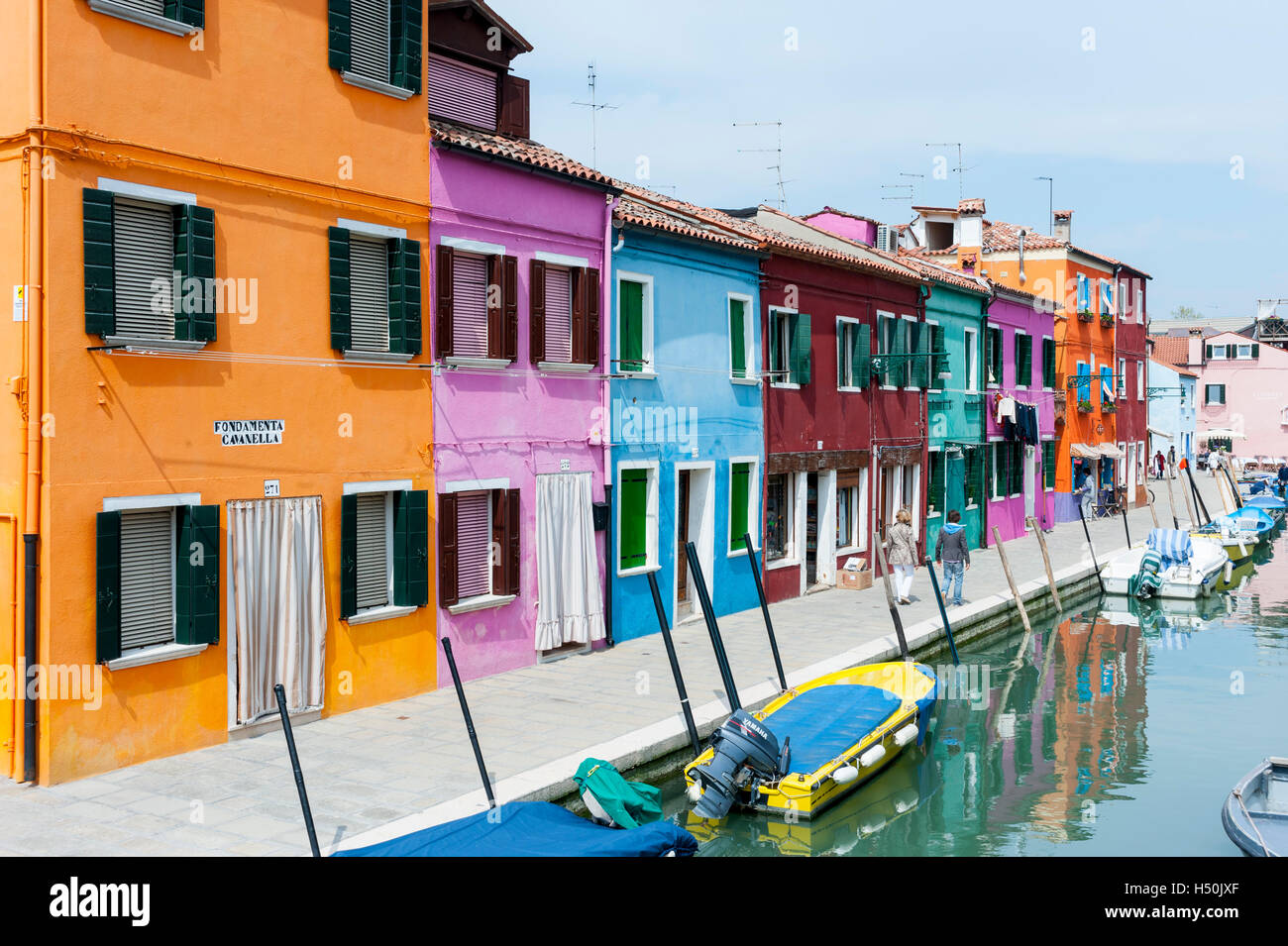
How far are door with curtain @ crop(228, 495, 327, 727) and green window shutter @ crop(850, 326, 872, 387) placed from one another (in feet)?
48.4

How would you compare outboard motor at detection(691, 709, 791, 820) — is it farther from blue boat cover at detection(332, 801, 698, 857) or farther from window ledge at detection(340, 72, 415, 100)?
window ledge at detection(340, 72, 415, 100)

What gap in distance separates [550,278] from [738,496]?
629cm

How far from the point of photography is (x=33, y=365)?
397 inches

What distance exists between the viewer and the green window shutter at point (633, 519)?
1797 cm

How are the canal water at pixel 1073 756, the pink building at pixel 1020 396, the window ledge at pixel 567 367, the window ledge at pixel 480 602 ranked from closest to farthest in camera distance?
the canal water at pixel 1073 756 → the window ledge at pixel 480 602 → the window ledge at pixel 567 367 → the pink building at pixel 1020 396

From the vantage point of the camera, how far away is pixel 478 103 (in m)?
16.2

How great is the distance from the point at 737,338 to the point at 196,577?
39.1ft

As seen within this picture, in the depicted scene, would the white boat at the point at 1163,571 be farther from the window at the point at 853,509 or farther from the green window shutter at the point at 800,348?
the green window shutter at the point at 800,348

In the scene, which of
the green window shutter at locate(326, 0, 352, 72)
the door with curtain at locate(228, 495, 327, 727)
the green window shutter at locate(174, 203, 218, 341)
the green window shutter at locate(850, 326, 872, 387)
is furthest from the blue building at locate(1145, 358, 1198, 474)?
the green window shutter at locate(174, 203, 218, 341)

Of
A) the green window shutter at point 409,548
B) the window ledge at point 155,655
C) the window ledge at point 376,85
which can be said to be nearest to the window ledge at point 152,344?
the window ledge at point 155,655

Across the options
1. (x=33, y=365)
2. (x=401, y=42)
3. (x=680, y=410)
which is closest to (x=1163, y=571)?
(x=680, y=410)

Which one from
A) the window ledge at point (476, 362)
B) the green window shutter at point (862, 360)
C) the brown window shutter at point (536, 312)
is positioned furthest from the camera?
the green window shutter at point (862, 360)

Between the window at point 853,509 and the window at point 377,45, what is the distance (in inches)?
554

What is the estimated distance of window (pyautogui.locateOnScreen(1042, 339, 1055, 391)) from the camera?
124ft
